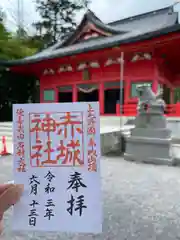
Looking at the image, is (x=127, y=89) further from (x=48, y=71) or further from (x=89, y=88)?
(x=48, y=71)

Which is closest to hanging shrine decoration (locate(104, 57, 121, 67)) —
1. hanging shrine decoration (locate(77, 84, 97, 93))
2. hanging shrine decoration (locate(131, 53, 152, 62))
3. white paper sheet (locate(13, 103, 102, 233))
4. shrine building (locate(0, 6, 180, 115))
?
shrine building (locate(0, 6, 180, 115))

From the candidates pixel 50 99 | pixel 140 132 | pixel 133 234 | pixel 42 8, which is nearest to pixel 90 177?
pixel 133 234

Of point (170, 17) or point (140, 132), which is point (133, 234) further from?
point (170, 17)

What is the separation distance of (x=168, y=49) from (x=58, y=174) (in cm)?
850

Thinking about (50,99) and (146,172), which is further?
(50,99)

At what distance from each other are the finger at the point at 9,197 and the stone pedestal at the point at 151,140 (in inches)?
159

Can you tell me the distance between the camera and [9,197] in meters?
0.91

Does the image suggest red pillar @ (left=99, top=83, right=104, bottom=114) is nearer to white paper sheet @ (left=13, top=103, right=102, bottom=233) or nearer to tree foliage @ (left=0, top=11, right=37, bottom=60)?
tree foliage @ (left=0, top=11, right=37, bottom=60)

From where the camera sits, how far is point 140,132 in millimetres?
4859

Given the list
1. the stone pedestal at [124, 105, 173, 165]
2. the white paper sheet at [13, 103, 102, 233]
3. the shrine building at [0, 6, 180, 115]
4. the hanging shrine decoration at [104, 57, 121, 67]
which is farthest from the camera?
the hanging shrine decoration at [104, 57, 121, 67]

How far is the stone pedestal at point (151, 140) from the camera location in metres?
4.59

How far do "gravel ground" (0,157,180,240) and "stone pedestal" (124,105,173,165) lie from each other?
0.34m

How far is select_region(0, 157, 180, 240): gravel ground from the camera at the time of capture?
209 centimetres

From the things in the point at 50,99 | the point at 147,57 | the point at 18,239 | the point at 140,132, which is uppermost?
the point at 147,57
